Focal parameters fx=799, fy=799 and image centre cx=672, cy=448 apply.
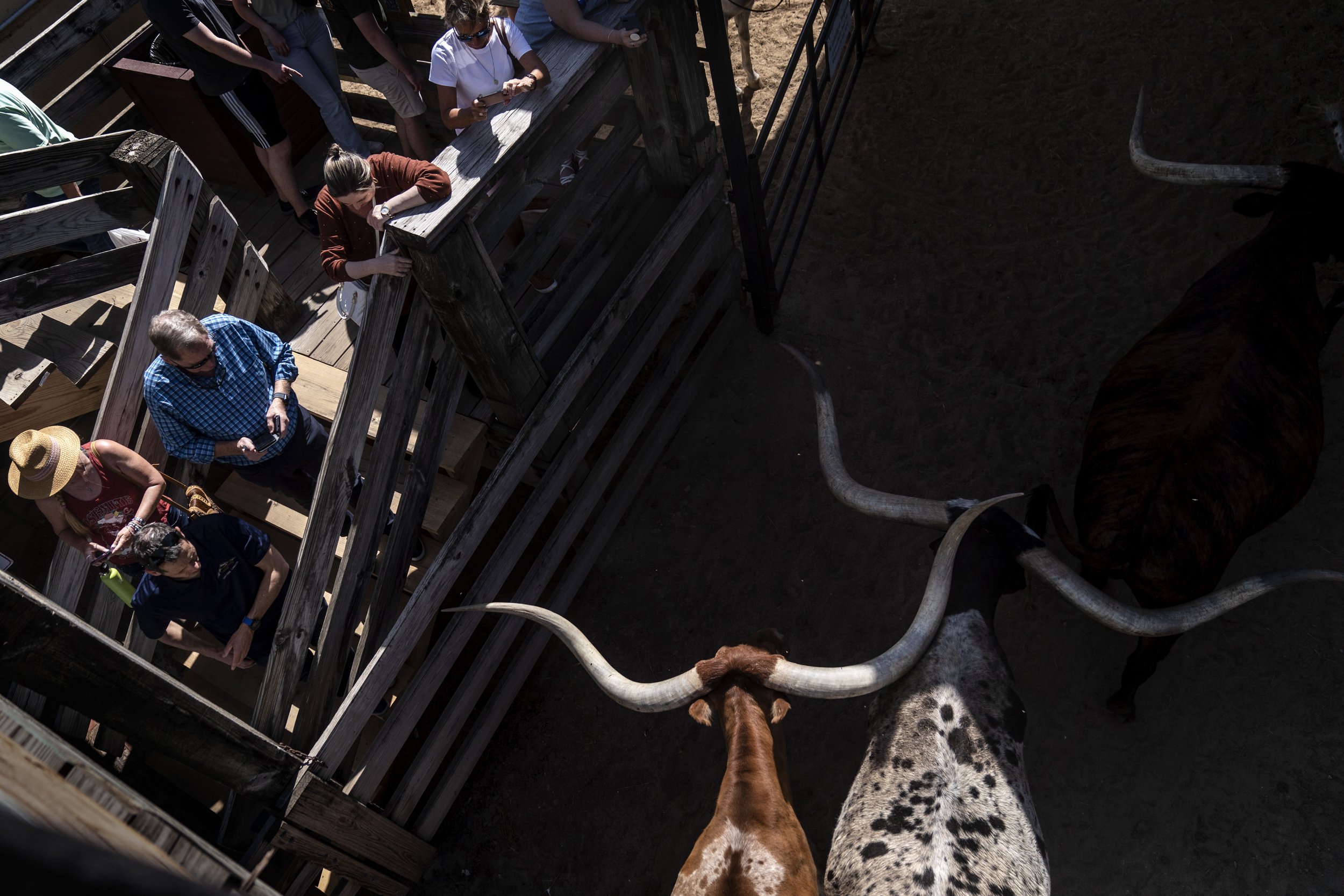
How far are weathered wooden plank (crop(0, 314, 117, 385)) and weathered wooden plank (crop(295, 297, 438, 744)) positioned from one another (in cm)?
202

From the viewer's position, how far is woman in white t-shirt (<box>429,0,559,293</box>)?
3842mm

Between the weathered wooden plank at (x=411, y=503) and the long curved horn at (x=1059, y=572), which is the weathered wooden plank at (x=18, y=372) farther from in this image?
the long curved horn at (x=1059, y=572)

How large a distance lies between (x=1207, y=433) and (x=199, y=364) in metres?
4.70

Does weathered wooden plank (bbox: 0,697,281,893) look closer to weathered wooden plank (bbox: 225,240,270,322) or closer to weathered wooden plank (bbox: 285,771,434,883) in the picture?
weathered wooden plank (bbox: 285,771,434,883)

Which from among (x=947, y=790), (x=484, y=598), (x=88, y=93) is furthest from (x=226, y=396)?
(x=947, y=790)

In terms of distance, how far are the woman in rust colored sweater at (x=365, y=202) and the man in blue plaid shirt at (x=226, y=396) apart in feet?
1.90

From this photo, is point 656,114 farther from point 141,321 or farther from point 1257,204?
point 1257,204

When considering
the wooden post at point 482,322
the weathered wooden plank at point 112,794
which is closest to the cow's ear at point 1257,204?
the wooden post at point 482,322

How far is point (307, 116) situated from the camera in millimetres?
6066

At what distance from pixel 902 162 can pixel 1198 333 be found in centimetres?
347

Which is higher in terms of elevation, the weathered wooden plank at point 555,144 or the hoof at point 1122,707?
the weathered wooden plank at point 555,144

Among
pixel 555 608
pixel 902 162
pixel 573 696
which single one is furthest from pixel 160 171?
pixel 902 162

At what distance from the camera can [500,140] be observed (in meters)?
3.52

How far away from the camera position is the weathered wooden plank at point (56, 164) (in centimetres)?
381
